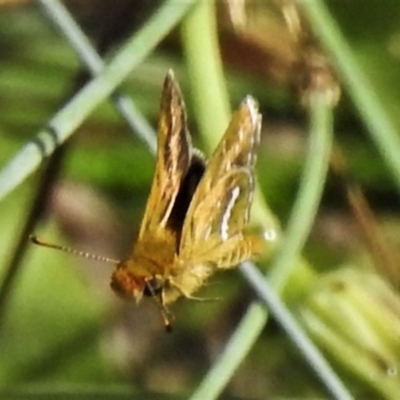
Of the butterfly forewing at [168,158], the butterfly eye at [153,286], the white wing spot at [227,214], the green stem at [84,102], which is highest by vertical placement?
the green stem at [84,102]

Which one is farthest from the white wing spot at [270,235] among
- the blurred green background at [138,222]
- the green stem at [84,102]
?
the green stem at [84,102]

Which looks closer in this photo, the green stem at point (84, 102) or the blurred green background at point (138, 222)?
the green stem at point (84, 102)

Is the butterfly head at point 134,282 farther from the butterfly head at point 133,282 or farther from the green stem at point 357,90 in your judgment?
the green stem at point 357,90

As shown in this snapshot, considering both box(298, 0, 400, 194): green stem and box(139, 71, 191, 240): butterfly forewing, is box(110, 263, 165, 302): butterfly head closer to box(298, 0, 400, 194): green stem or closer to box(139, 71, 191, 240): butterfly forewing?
box(139, 71, 191, 240): butterfly forewing

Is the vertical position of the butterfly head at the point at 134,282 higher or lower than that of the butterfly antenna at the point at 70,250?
lower

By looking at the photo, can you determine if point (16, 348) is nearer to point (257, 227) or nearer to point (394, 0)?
point (257, 227)

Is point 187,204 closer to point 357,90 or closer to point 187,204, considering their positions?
point 187,204
